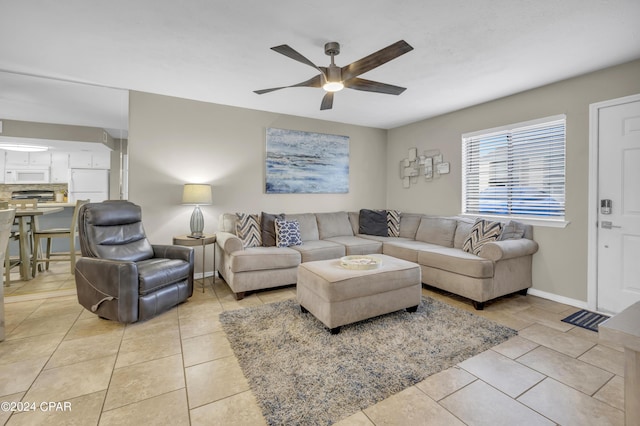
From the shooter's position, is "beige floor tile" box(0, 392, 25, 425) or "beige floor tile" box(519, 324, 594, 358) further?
"beige floor tile" box(519, 324, 594, 358)

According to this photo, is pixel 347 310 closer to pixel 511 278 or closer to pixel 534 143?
pixel 511 278

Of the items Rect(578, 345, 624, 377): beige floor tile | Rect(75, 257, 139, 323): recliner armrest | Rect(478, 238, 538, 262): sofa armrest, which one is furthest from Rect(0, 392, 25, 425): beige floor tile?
Rect(478, 238, 538, 262): sofa armrest

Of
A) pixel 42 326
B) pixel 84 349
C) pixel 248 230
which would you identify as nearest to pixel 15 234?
pixel 42 326

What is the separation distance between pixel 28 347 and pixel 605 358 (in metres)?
4.24

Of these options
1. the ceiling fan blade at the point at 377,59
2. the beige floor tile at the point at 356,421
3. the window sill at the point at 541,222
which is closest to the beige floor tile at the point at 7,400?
the beige floor tile at the point at 356,421

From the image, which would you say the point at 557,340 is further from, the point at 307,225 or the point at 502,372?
the point at 307,225

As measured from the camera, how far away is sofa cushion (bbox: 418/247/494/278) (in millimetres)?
2963

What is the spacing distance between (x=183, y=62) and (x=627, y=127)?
422cm

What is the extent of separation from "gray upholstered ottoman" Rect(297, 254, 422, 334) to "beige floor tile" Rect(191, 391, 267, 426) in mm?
926

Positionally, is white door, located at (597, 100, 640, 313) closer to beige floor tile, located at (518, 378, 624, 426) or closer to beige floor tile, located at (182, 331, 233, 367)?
beige floor tile, located at (518, 378, 624, 426)

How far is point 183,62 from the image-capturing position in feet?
9.11

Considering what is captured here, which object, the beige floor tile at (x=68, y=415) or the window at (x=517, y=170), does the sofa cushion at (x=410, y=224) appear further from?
the beige floor tile at (x=68, y=415)

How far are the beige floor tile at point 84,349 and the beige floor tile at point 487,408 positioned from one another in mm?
2326

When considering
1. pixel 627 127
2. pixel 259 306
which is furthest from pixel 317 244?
pixel 627 127
